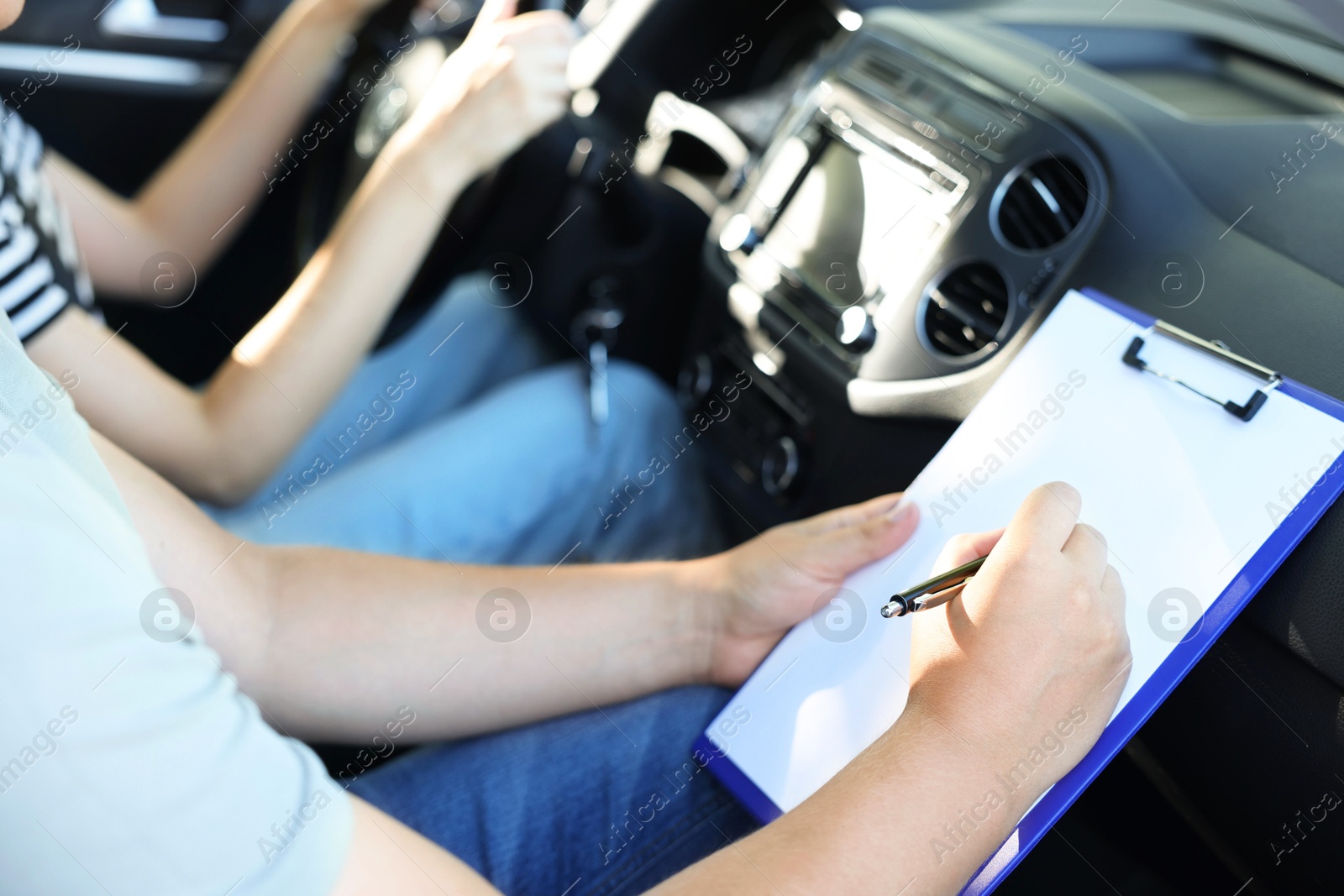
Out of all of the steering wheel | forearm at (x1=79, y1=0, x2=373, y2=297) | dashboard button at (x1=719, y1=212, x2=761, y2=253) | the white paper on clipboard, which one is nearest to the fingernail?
the white paper on clipboard

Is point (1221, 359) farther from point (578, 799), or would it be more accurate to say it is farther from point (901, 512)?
point (578, 799)

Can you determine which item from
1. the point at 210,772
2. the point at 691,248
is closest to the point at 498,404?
the point at 691,248

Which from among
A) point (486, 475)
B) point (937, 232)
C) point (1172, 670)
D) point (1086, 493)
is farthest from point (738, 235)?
point (1172, 670)

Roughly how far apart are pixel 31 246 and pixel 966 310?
0.76 meters

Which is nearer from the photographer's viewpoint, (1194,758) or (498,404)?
(1194,758)

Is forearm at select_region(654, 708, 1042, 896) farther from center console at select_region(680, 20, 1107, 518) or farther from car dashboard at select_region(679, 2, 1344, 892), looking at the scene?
center console at select_region(680, 20, 1107, 518)

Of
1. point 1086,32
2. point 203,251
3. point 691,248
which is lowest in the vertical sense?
point 203,251

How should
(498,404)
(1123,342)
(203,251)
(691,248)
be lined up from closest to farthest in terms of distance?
1. (1123,342)
2. (498,404)
3. (691,248)
4. (203,251)

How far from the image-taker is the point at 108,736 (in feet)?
1.38

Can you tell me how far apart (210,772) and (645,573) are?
16.1 inches

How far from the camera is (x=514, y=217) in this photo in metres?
1.25

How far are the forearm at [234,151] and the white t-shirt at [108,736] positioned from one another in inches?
30.4

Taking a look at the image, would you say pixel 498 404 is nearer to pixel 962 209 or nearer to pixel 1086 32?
pixel 962 209

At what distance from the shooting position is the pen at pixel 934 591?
564 millimetres
